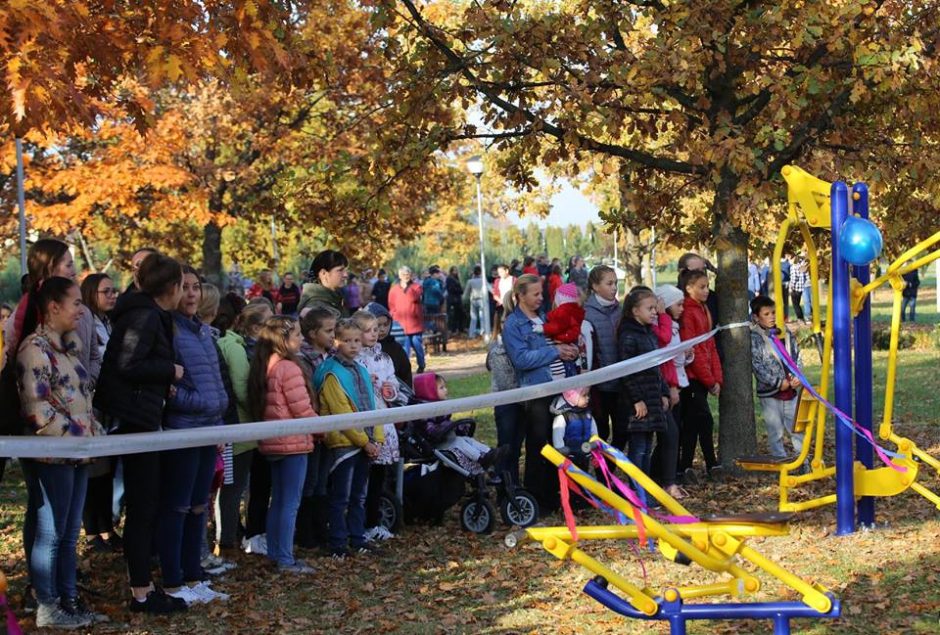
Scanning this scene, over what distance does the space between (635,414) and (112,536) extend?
4009mm

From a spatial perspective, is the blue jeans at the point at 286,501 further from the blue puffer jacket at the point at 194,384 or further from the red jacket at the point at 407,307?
the red jacket at the point at 407,307

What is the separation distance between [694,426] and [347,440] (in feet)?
13.1

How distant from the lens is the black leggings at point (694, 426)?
1210 cm

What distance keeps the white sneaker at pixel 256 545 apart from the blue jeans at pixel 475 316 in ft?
83.0

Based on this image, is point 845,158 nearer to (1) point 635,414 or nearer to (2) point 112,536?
(1) point 635,414

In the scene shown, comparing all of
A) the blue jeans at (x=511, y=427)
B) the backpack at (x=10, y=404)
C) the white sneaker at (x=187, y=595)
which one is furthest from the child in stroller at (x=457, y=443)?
the backpack at (x=10, y=404)

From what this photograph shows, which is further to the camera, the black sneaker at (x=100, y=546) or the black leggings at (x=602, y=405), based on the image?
the black leggings at (x=602, y=405)

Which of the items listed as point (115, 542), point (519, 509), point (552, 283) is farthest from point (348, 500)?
point (552, 283)

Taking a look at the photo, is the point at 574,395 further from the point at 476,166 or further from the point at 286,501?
the point at 476,166

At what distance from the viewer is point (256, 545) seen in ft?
31.1

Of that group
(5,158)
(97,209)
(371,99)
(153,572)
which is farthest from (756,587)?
(371,99)

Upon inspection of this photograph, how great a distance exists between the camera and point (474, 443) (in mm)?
10242

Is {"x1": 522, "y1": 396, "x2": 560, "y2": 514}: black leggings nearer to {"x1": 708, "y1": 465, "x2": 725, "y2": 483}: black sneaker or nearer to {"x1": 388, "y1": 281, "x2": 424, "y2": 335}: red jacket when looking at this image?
{"x1": 708, "y1": 465, "x2": 725, "y2": 483}: black sneaker

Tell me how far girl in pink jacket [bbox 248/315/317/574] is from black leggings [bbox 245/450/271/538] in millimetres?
728
